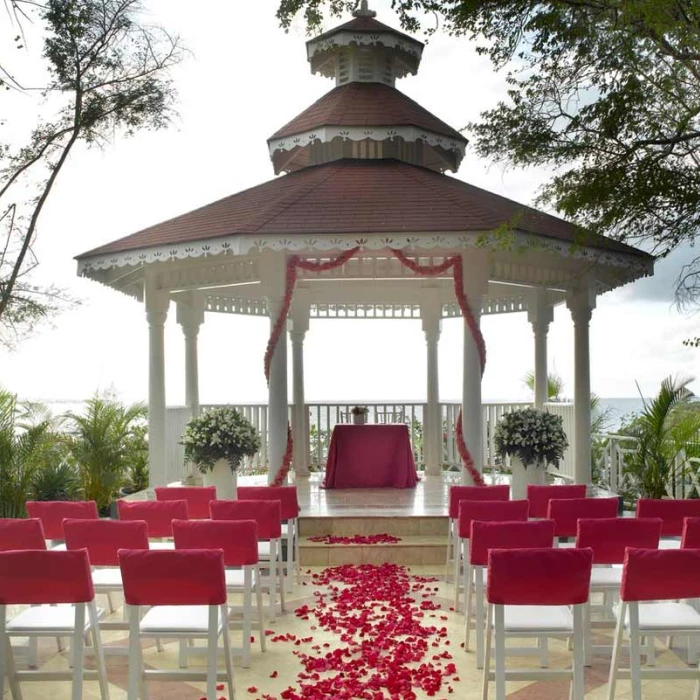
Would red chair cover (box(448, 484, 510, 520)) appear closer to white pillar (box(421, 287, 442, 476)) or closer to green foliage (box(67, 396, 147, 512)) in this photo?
green foliage (box(67, 396, 147, 512))

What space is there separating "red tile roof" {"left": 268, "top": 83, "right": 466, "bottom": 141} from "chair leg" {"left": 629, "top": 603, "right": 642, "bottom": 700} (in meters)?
8.88

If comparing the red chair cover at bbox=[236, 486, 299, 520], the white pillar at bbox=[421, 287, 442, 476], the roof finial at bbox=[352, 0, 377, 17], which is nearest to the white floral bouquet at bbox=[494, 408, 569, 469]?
the red chair cover at bbox=[236, 486, 299, 520]

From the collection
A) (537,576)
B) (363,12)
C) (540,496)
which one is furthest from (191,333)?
(537,576)

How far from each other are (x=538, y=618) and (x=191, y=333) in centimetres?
994

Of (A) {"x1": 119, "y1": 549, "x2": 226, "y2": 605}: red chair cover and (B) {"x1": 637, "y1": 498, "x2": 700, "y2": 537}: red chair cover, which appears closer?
(A) {"x1": 119, "y1": 549, "x2": 226, "y2": 605}: red chair cover

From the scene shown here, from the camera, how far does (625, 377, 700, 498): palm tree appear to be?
1091 cm

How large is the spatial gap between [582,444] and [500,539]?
6483 mm

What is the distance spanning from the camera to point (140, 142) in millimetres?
12039

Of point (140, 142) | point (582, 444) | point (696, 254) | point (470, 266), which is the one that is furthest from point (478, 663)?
point (140, 142)

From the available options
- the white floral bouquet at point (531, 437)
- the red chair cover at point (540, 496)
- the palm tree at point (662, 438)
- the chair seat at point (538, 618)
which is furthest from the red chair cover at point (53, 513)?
the palm tree at point (662, 438)

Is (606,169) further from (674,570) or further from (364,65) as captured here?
(364,65)

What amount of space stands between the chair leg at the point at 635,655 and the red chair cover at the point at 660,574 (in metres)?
0.11

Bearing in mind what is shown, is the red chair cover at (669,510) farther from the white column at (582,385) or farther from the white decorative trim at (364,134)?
the white decorative trim at (364,134)

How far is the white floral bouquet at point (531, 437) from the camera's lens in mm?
9898
